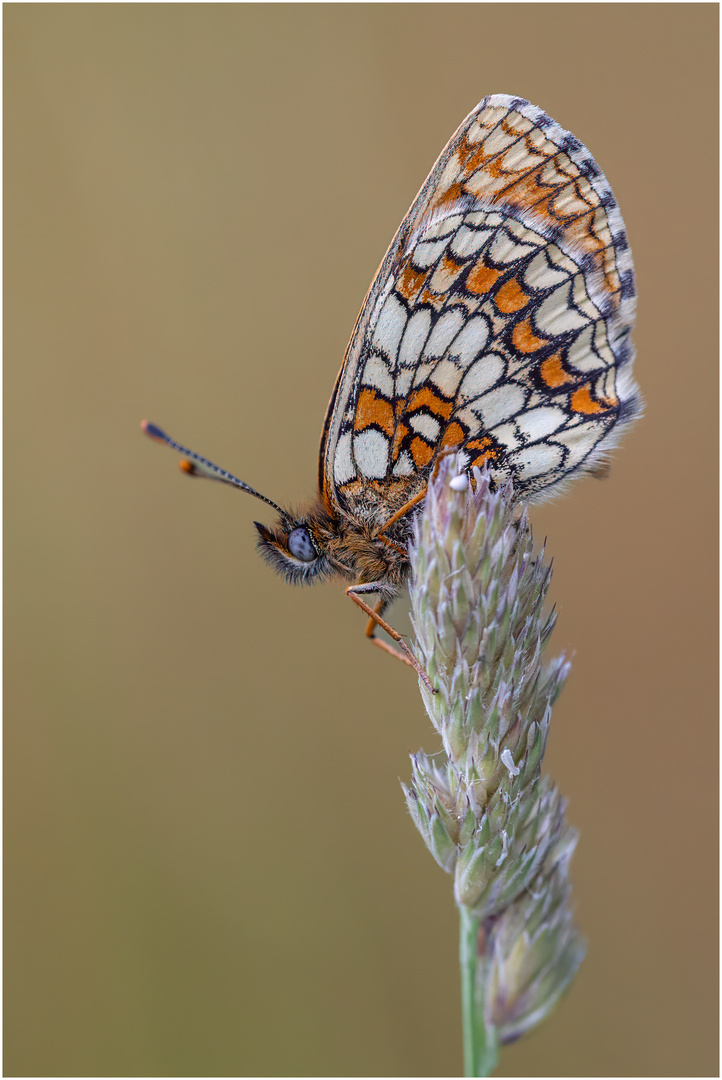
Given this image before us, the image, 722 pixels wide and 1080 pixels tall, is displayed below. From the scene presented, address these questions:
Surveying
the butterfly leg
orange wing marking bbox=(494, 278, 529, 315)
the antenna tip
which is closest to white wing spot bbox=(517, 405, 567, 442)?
orange wing marking bbox=(494, 278, 529, 315)

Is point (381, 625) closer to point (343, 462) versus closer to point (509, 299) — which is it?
point (343, 462)

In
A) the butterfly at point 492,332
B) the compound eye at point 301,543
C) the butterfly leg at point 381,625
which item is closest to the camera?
the butterfly leg at point 381,625

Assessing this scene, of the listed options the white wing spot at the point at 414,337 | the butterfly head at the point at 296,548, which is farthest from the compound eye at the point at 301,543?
the white wing spot at the point at 414,337

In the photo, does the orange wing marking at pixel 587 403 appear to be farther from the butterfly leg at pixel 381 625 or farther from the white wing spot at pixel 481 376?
the butterfly leg at pixel 381 625

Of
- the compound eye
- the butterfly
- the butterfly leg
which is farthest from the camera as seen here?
the compound eye

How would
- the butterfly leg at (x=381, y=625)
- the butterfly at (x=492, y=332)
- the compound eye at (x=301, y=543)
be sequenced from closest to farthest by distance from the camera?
1. the butterfly leg at (x=381, y=625)
2. the butterfly at (x=492, y=332)
3. the compound eye at (x=301, y=543)

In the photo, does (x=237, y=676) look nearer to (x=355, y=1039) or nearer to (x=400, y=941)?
(x=400, y=941)

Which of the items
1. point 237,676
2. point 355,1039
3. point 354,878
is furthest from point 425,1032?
point 237,676

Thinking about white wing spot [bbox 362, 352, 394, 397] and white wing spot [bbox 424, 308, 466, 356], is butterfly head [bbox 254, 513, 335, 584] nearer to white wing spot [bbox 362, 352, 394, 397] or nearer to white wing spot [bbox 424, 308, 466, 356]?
white wing spot [bbox 362, 352, 394, 397]

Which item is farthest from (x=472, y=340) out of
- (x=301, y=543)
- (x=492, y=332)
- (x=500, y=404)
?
(x=301, y=543)
